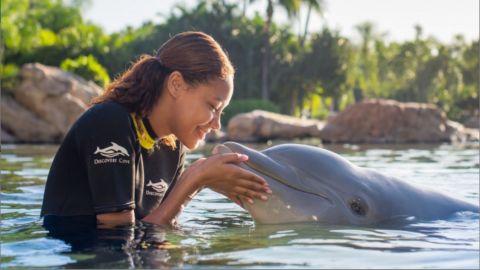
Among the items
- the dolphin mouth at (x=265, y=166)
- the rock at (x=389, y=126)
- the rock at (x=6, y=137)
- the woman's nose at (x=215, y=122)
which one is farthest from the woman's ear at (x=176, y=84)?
the rock at (x=389, y=126)

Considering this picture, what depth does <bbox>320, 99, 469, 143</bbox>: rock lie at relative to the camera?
21.4 meters

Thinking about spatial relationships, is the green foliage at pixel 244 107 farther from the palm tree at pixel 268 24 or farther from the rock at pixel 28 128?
the rock at pixel 28 128

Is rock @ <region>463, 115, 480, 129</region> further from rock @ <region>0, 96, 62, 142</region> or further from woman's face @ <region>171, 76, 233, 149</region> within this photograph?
woman's face @ <region>171, 76, 233, 149</region>

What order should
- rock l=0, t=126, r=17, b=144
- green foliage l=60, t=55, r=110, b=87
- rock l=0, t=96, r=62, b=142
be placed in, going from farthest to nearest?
green foliage l=60, t=55, r=110, b=87
rock l=0, t=96, r=62, b=142
rock l=0, t=126, r=17, b=144

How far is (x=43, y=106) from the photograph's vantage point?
67.4 feet

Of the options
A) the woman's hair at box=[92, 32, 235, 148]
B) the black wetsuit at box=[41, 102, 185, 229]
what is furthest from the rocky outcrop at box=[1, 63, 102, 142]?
the woman's hair at box=[92, 32, 235, 148]

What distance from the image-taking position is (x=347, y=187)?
3924 millimetres

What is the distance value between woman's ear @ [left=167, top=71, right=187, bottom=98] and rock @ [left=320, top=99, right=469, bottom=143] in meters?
17.7

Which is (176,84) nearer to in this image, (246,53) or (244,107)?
(244,107)

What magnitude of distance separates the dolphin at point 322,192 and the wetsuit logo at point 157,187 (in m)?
0.51

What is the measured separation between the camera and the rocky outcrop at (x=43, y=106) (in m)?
20.3

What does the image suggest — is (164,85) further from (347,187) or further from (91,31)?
(91,31)

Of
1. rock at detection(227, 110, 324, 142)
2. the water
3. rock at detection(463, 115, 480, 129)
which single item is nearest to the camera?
the water

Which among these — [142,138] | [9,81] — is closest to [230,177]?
[142,138]
